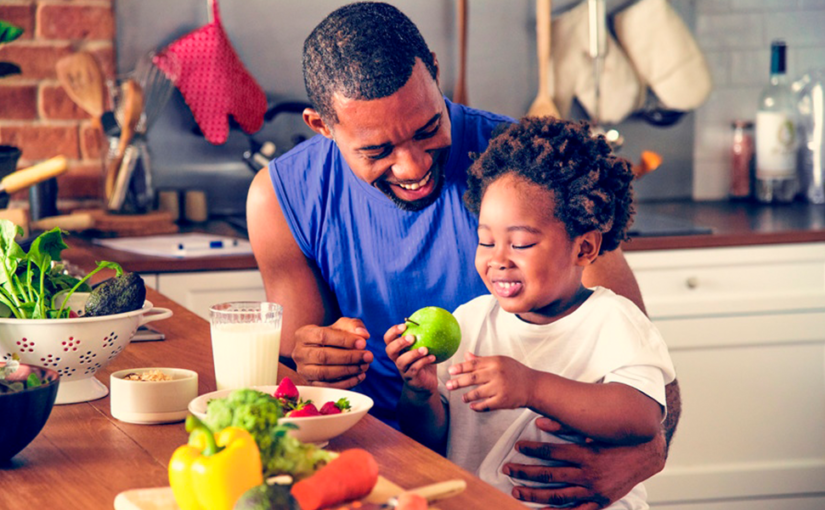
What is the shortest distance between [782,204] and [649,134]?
494mm

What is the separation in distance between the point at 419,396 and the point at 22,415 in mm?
572

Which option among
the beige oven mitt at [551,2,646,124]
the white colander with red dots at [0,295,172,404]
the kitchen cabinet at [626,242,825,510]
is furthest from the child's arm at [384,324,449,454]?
the beige oven mitt at [551,2,646,124]

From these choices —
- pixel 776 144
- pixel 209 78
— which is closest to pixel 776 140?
pixel 776 144

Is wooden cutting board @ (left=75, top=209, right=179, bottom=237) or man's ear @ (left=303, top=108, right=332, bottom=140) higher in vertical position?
man's ear @ (left=303, top=108, right=332, bottom=140)

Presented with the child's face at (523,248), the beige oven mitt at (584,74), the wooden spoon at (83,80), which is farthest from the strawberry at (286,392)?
the beige oven mitt at (584,74)

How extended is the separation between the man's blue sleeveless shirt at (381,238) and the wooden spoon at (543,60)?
1467mm

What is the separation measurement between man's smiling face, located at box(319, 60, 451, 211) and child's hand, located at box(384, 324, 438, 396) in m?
0.28

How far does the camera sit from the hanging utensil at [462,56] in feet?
11.0

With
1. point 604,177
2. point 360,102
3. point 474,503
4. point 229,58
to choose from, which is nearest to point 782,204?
point 229,58

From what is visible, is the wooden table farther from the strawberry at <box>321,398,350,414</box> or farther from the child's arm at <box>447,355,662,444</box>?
the child's arm at <box>447,355,662,444</box>

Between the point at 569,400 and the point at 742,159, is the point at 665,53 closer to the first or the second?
the point at 742,159

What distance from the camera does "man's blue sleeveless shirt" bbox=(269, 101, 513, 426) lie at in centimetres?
181

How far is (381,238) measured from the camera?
1862mm

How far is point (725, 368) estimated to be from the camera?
2.87 meters
